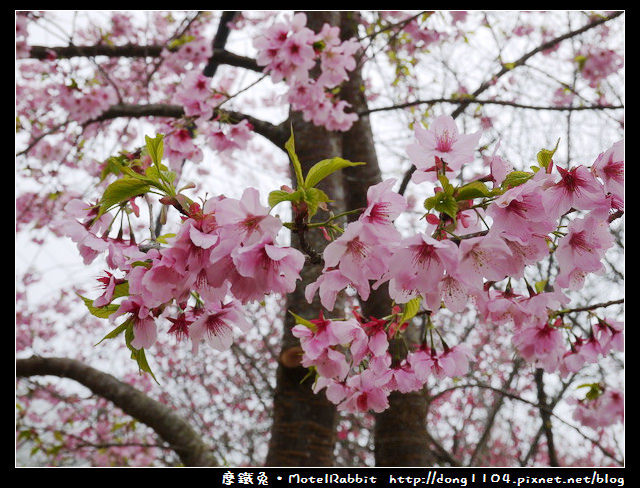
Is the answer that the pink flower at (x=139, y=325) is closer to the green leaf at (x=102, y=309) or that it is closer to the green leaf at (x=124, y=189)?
the green leaf at (x=102, y=309)

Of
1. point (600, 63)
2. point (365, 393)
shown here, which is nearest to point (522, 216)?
point (365, 393)

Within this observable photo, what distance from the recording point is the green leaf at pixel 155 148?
930 mm

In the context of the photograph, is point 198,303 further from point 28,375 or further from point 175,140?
point 28,375

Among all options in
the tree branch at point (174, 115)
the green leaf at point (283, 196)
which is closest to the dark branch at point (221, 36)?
the tree branch at point (174, 115)

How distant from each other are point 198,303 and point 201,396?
6569 mm

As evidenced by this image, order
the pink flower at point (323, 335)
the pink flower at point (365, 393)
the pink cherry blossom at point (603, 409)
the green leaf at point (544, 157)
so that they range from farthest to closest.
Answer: the pink cherry blossom at point (603, 409) → the pink flower at point (365, 393) → the pink flower at point (323, 335) → the green leaf at point (544, 157)

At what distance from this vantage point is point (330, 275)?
0.93 meters

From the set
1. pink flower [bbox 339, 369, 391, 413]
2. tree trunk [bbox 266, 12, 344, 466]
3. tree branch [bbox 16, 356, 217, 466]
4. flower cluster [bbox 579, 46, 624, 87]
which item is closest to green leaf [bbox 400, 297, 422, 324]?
pink flower [bbox 339, 369, 391, 413]

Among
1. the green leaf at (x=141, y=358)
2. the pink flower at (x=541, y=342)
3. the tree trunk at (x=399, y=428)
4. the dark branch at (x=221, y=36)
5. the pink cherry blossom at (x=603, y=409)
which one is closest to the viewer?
the green leaf at (x=141, y=358)

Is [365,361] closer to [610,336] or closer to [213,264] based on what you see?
[213,264]

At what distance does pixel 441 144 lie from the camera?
37.8 inches

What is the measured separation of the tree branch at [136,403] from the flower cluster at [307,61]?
6.46ft

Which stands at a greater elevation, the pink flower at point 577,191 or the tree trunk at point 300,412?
the pink flower at point 577,191

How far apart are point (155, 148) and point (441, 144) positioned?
588 mm
